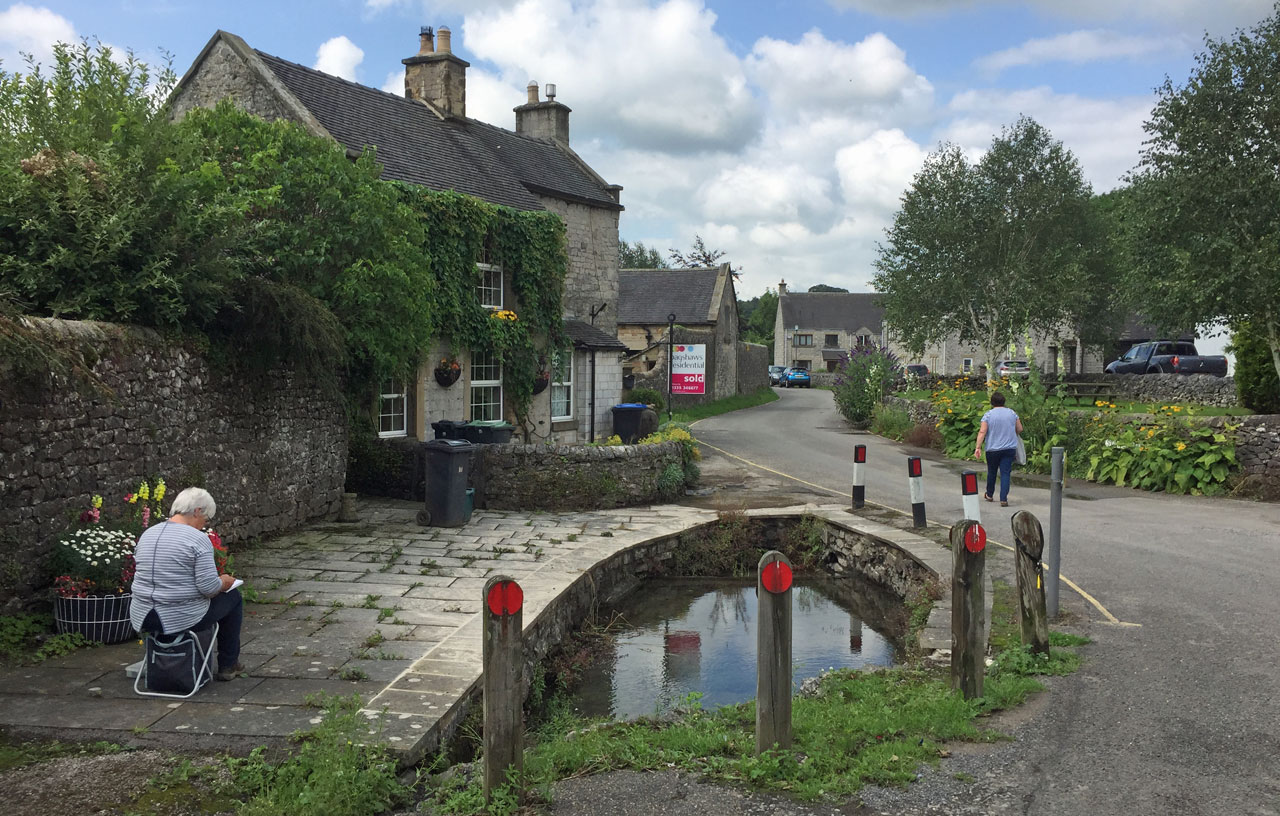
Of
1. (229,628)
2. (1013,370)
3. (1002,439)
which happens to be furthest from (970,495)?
(1013,370)

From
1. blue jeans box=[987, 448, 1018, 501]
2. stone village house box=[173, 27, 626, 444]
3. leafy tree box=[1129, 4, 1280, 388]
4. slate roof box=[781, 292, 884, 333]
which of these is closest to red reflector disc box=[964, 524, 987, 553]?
blue jeans box=[987, 448, 1018, 501]

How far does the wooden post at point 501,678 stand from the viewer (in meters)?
4.39

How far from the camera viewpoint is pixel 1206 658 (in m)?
6.51

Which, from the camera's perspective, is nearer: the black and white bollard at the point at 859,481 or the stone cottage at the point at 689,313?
the black and white bollard at the point at 859,481

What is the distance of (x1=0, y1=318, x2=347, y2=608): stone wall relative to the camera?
6781mm

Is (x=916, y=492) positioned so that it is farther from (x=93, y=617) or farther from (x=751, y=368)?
(x=751, y=368)

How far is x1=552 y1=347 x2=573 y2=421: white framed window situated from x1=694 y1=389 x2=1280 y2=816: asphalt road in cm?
988

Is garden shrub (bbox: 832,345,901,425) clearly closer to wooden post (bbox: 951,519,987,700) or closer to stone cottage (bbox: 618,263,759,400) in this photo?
stone cottage (bbox: 618,263,759,400)

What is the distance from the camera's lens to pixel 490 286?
765 inches

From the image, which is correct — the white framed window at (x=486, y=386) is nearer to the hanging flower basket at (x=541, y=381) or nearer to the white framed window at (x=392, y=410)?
the hanging flower basket at (x=541, y=381)

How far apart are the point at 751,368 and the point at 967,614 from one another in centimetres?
4307

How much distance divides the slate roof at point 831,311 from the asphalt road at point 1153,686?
236 ft

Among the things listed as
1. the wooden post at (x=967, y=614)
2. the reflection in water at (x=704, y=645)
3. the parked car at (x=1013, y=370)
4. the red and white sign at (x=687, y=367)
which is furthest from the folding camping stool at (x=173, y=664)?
the red and white sign at (x=687, y=367)

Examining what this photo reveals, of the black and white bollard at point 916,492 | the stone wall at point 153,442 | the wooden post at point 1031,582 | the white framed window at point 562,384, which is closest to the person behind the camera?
the wooden post at point 1031,582
